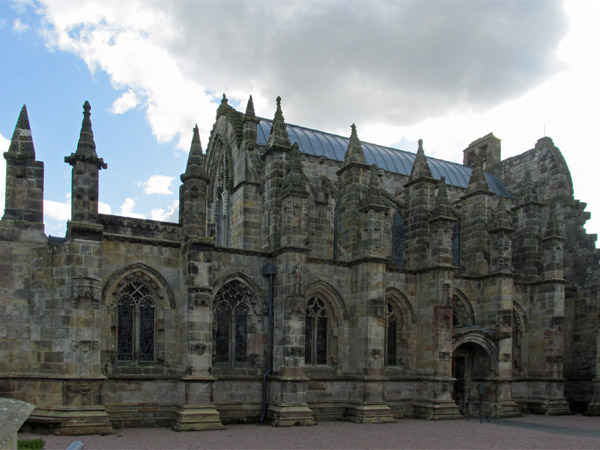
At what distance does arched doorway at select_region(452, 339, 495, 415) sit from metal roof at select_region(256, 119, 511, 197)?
8.98 metres

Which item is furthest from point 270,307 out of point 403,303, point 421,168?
point 421,168

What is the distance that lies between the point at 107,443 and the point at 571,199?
2627 cm

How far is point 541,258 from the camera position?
29328 mm

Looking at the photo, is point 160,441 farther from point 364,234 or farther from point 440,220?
point 440,220

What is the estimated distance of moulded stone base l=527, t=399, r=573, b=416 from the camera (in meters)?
26.6

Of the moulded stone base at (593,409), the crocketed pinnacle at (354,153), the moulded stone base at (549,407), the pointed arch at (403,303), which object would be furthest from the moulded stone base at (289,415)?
the moulded stone base at (593,409)

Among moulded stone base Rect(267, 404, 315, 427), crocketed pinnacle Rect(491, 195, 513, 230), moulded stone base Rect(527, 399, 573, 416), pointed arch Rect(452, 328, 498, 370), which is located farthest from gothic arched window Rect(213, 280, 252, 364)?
moulded stone base Rect(527, 399, 573, 416)

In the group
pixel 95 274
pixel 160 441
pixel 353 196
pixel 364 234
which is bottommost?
pixel 160 441

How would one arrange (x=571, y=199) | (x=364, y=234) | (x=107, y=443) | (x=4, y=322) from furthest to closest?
(x=571, y=199) < (x=364, y=234) < (x=4, y=322) < (x=107, y=443)

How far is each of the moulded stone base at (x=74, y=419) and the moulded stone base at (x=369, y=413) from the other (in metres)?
8.34

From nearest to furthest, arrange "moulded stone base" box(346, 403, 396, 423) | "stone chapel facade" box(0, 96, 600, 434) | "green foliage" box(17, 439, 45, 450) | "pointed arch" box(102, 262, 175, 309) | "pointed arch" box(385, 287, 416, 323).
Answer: "green foliage" box(17, 439, 45, 450) < "stone chapel facade" box(0, 96, 600, 434) < "pointed arch" box(102, 262, 175, 309) < "moulded stone base" box(346, 403, 396, 423) < "pointed arch" box(385, 287, 416, 323)

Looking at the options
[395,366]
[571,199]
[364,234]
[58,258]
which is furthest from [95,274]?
[571,199]

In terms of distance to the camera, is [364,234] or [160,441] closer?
[160,441]

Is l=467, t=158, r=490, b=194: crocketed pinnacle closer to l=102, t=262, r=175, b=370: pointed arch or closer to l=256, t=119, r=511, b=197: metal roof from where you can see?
l=256, t=119, r=511, b=197: metal roof
